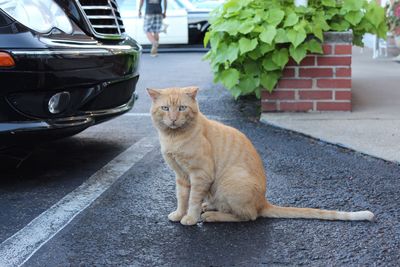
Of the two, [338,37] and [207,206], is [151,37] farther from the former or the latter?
[207,206]

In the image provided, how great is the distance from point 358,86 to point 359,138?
9.52 feet

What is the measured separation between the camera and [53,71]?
3791mm

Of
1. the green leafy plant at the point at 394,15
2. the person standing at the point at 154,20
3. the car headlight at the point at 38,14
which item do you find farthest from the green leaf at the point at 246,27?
the person standing at the point at 154,20

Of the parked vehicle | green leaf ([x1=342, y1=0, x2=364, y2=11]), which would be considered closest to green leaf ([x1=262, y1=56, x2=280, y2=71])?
green leaf ([x1=342, y1=0, x2=364, y2=11])

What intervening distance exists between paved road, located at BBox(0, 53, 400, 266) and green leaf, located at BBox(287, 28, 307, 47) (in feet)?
3.10

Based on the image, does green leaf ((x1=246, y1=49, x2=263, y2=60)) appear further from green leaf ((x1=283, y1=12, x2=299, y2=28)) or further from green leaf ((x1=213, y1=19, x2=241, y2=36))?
green leaf ((x1=283, y1=12, x2=299, y2=28))

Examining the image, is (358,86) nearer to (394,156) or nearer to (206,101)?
(206,101)

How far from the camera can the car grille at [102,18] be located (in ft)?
15.1

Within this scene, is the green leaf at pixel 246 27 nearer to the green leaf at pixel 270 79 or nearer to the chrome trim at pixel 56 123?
the green leaf at pixel 270 79

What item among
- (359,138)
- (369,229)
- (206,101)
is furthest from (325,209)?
(206,101)

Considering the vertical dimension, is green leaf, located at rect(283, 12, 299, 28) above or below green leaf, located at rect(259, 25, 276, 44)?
Result: above

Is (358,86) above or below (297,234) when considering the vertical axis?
above

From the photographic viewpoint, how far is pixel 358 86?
7.84m

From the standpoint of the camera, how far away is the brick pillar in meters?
6.08
